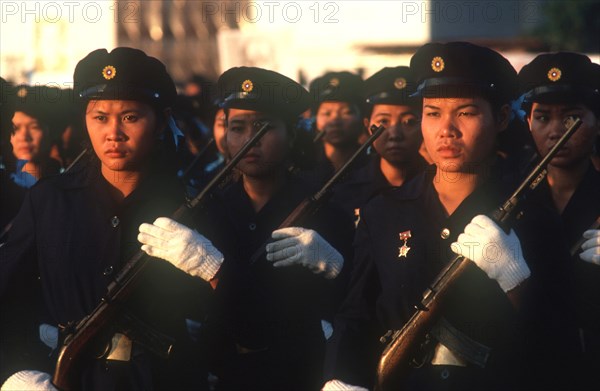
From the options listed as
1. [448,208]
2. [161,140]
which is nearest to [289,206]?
[161,140]

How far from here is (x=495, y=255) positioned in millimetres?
5160

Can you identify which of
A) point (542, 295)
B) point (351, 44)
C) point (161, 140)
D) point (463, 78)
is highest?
point (463, 78)

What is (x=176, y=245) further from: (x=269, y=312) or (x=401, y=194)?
(x=401, y=194)

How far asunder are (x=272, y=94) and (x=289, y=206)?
32.5 inches

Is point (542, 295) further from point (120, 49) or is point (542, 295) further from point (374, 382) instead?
point (120, 49)

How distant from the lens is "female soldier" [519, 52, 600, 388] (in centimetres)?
685

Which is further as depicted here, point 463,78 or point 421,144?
point 421,144

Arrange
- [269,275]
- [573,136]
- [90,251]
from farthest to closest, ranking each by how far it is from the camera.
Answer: [573,136] < [269,275] < [90,251]

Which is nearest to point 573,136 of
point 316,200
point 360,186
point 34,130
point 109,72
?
point 316,200

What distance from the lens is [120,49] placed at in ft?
20.2

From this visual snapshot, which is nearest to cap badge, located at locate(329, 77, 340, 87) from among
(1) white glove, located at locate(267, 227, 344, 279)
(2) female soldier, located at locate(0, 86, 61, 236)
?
(2) female soldier, located at locate(0, 86, 61, 236)

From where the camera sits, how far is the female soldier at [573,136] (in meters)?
6.85

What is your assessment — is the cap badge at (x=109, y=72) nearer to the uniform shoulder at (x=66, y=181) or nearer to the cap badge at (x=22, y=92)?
the uniform shoulder at (x=66, y=181)

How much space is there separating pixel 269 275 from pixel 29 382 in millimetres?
Answer: 1412
